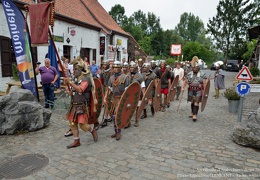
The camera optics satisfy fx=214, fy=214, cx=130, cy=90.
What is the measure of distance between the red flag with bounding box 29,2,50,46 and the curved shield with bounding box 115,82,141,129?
1.63 meters

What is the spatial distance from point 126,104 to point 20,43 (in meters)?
3.74

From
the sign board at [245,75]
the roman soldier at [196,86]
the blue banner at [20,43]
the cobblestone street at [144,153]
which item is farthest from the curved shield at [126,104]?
the blue banner at [20,43]

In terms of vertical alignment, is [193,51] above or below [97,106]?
above

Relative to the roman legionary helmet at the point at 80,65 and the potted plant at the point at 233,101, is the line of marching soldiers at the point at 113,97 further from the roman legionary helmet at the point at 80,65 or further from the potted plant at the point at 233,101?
the potted plant at the point at 233,101

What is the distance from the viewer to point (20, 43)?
5.85m

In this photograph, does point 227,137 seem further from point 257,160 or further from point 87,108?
point 87,108

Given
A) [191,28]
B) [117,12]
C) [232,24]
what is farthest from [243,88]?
[191,28]

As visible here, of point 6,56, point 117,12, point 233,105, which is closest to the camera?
point 233,105

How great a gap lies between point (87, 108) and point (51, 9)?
174 cm

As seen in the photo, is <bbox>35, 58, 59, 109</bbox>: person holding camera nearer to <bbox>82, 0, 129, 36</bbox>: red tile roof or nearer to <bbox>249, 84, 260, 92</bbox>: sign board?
<bbox>249, 84, 260, 92</bbox>: sign board

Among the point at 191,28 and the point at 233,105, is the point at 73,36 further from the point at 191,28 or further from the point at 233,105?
the point at 191,28

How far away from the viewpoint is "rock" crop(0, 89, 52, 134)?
4348 mm

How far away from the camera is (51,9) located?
346 cm

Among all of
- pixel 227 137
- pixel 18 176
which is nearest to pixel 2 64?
pixel 18 176
